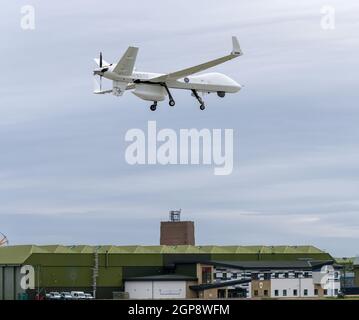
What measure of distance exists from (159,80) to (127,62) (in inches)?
227

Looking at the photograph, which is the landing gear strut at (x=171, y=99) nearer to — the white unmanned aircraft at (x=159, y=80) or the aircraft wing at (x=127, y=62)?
the white unmanned aircraft at (x=159, y=80)

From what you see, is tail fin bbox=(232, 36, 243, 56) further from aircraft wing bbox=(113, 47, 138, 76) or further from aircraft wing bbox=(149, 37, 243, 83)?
aircraft wing bbox=(113, 47, 138, 76)

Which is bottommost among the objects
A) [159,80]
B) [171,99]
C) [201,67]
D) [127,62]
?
[171,99]

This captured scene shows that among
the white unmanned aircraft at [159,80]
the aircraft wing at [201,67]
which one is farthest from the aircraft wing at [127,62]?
the aircraft wing at [201,67]

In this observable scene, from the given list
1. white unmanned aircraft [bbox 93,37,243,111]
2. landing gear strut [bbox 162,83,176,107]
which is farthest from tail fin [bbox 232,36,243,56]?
landing gear strut [bbox 162,83,176,107]

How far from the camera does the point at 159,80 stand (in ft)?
467

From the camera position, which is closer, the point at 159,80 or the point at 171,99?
the point at 171,99

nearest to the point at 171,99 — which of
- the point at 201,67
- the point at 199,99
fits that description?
the point at 199,99

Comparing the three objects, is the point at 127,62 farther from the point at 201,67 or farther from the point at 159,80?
the point at 201,67

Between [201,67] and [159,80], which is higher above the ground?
[201,67]

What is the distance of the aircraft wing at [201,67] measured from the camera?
13675 centimetres
